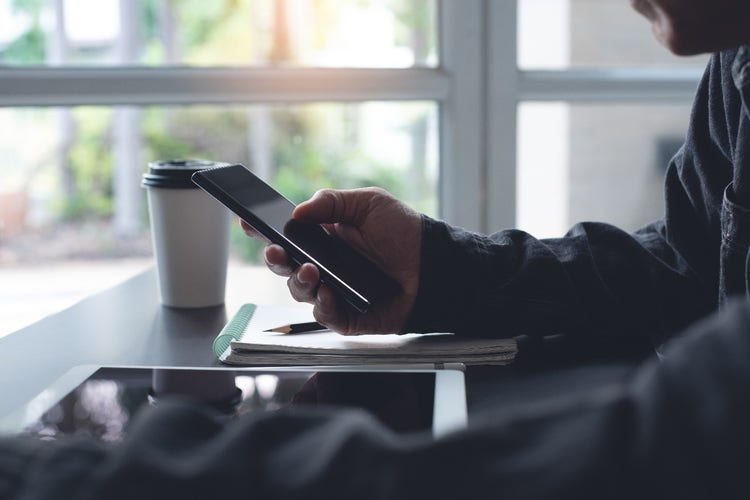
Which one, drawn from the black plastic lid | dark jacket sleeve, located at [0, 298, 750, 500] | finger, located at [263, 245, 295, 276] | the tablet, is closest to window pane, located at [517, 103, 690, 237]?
the black plastic lid

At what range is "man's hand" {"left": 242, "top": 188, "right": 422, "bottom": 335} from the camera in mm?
842

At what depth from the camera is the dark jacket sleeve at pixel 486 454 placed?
0.94 ft

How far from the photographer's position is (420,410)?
0.61 m

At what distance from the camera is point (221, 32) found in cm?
177

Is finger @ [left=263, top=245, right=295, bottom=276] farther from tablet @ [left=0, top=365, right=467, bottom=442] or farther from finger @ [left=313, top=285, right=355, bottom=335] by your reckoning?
tablet @ [left=0, top=365, right=467, bottom=442]

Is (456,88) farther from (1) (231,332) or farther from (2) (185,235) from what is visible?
(1) (231,332)

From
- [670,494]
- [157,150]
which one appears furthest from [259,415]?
[157,150]

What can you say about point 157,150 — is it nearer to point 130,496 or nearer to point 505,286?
point 505,286

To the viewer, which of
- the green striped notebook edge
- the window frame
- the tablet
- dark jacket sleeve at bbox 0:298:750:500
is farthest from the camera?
the window frame

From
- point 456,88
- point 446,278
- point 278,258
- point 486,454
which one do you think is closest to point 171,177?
point 278,258

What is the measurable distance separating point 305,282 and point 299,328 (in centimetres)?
8

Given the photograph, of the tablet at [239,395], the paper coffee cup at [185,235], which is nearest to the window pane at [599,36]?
the paper coffee cup at [185,235]

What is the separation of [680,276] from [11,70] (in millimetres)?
1244

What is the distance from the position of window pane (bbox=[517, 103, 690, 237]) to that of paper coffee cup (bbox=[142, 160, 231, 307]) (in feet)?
3.30
